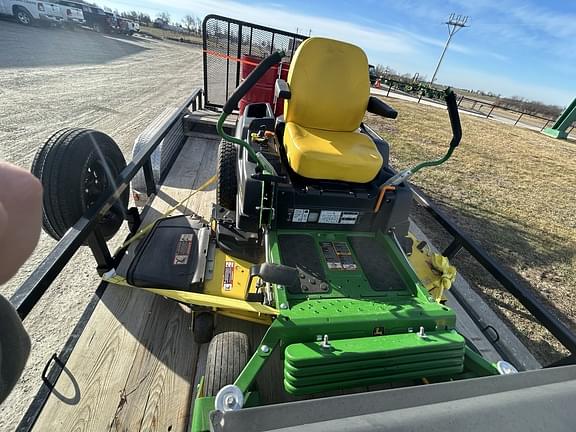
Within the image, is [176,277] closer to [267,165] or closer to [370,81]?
[267,165]

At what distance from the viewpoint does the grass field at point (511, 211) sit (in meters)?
2.95

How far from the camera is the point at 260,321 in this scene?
180 centimetres

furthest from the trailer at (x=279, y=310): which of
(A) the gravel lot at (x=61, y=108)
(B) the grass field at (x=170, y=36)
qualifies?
(B) the grass field at (x=170, y=36)

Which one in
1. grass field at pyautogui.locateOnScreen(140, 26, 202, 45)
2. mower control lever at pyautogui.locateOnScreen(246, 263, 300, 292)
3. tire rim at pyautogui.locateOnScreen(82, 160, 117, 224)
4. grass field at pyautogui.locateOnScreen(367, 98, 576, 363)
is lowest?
grass field at pyautogui.locateOnScreen(140, 26, 202, 45)

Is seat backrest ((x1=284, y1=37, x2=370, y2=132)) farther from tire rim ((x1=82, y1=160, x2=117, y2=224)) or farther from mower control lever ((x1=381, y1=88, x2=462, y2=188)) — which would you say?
tire rim ((x1=82, y1=160, x2=117, y2=224))

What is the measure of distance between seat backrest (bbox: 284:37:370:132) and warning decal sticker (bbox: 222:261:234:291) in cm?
129

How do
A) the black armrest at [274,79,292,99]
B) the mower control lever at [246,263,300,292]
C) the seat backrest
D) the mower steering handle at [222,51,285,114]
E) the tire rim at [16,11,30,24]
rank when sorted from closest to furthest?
the mower control lever at [246,263,300,292]
the mower steering handle at [222,51,285,114]
the black armrest at [274,79,292,99]
the seat backrest
the tire rim at [16,11,30,24]

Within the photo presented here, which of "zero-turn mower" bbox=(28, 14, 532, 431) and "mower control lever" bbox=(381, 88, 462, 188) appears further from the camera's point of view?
"mower control lever" bbox=(381, 88, 462, 188)

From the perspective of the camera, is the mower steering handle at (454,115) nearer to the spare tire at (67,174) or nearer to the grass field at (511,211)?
the grass field at (511,211)

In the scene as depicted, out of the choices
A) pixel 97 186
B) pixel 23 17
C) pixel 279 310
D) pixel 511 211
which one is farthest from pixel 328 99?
pixel 23 17

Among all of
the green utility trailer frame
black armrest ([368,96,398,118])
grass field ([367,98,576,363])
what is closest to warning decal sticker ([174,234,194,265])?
black armrest ([368,96,398,118])

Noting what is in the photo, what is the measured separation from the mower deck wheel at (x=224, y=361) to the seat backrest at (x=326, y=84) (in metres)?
1.77

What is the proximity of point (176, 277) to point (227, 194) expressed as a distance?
3.24ft

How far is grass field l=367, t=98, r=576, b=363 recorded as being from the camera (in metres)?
2.95
